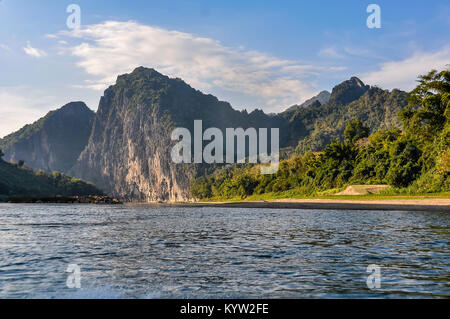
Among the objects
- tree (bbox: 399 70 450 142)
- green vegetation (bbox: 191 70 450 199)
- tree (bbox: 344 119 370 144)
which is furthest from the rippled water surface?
tree (bbox: 344 119 370 144)

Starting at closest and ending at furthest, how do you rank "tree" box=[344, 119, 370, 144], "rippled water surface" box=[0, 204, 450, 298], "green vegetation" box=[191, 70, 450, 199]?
"rippled water surface" box=[0, 204, 450, 298] < "green vegetation" box=[191, 70, 450, 199] < "tree" box=[344, 119, 370, 144]

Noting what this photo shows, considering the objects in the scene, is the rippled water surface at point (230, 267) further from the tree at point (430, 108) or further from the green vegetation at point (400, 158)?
the tree at point (430, 108)

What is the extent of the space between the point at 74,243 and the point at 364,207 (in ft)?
202

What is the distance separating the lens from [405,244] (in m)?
24.6

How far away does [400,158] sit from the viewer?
99.8 metres

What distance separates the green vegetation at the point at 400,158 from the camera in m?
87.2

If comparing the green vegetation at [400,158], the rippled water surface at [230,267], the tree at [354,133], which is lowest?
the rippled water surface at [230,267]

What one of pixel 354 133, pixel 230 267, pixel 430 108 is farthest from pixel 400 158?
pixel 230 267

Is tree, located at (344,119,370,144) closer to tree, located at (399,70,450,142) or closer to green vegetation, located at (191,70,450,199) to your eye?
green vegetation, located at (191,70,450,199)

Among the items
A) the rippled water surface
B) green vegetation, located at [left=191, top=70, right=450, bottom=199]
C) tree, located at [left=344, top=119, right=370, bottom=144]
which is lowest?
the rippled water surface

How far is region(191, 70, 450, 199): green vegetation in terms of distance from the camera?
8725 centimetres

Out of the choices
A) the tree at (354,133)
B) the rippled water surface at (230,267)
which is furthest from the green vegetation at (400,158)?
the rippled water surface at (230,267)
